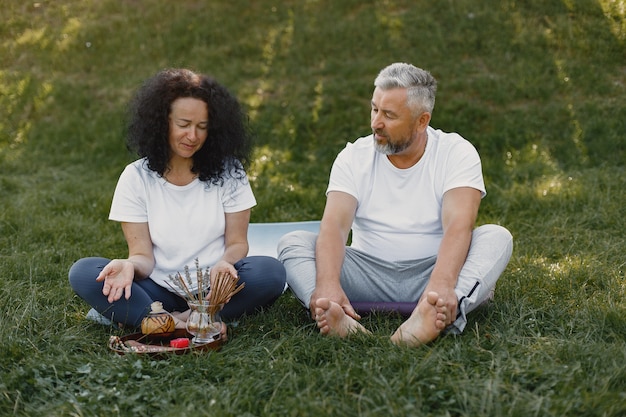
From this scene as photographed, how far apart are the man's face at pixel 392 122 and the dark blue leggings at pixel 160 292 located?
0.80m

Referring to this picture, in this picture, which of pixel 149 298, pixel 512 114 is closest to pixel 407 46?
pixel 512 114

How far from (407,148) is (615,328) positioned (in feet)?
4.19

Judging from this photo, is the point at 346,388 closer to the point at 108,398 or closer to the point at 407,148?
the point at 108,398

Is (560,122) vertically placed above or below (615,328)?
above

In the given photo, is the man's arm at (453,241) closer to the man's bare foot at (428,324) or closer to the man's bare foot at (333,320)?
the man's bare foot at (428,324)

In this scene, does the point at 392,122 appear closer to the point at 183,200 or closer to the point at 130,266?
the point at 183,200

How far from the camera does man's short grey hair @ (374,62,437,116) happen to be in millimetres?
3812

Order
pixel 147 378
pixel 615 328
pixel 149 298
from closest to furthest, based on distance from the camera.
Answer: pixel 147 378, pixel 615 328, pixel 149 298

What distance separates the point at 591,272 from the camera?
4.28 meters

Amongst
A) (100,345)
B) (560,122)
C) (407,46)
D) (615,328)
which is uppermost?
(407,46)

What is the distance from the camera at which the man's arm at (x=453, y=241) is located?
3482 mm

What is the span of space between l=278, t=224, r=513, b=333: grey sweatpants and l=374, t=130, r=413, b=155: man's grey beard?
54 centimetres

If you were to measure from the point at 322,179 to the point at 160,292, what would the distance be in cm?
329

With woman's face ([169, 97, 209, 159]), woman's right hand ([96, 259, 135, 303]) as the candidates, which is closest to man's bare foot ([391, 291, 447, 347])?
woman's right hand ([96, 259, 135, 303])
